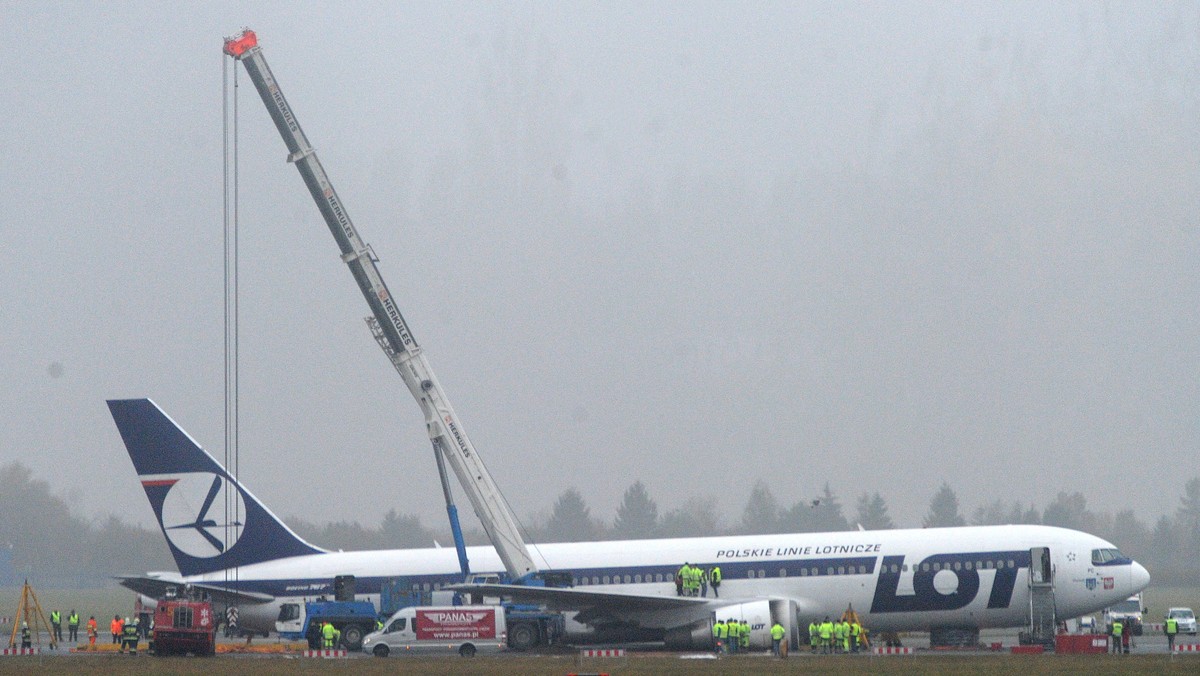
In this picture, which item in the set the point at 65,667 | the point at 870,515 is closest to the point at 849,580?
the point at 65,667

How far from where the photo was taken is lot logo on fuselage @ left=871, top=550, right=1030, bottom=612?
1522 inches

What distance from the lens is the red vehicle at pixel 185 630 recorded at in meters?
37.2

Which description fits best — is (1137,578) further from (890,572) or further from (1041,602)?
(890,572)

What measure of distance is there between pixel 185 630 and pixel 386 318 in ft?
32.8

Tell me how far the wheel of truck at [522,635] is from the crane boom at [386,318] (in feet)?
8.24

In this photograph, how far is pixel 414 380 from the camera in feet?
127

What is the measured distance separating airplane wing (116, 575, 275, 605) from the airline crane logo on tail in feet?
4.35

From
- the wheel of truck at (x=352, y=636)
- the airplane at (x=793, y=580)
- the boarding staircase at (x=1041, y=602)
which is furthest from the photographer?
the wheel of truck at (x=352, y=636)

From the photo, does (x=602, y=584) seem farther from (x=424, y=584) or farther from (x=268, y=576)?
(x=268, y=576)

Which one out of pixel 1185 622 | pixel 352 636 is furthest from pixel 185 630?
pixel 1185 622

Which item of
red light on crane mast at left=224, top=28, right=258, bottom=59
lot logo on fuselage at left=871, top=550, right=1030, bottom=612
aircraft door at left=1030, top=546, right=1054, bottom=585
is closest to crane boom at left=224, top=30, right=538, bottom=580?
red light on crane mast at left=224, top=28, right=258, bottom=59

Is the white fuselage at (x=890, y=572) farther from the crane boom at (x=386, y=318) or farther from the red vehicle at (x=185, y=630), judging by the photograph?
the red vehicle at (x=185, y=630)

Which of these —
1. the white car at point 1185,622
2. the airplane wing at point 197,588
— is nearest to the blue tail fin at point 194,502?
the airplane wing at point 197,588

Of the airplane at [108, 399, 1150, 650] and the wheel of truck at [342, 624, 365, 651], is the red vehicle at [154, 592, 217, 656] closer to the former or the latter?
the airplane at [108, 399, 1150, 650]
